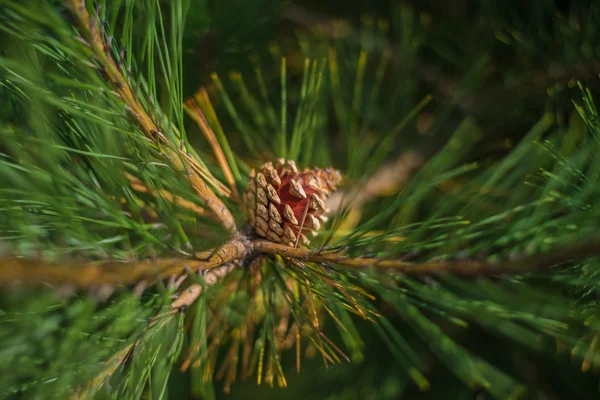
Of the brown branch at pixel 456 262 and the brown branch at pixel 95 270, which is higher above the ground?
the brown branch at pixel 95 270

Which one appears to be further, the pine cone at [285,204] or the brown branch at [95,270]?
the pine cone at [285,204]

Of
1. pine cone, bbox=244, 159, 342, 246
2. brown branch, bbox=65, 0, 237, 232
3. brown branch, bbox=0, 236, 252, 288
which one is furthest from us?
pine cone, bbox=244, 159, 342, 246

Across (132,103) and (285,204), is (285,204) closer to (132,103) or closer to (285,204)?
(285,204)

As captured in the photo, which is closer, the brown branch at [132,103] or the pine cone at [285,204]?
the brown branch at [132,103]

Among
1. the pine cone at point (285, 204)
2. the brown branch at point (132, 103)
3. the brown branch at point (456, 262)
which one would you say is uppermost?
the brown branch at point (132, 103)

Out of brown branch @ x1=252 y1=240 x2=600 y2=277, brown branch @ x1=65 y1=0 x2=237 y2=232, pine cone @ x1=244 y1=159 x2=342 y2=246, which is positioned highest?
brown branch @ x1=65 y1=0 x2=237 y2=232

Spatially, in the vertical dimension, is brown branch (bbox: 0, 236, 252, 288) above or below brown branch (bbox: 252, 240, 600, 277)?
above

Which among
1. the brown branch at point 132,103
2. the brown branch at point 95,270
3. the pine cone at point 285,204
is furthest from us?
the pine cone at point 285,204

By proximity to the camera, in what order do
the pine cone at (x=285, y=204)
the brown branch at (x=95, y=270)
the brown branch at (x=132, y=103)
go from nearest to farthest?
the brown branch at (x=95, y=270) < the brown branch at (x=132, y=103) < the pine cone at (x=285, y=204)
